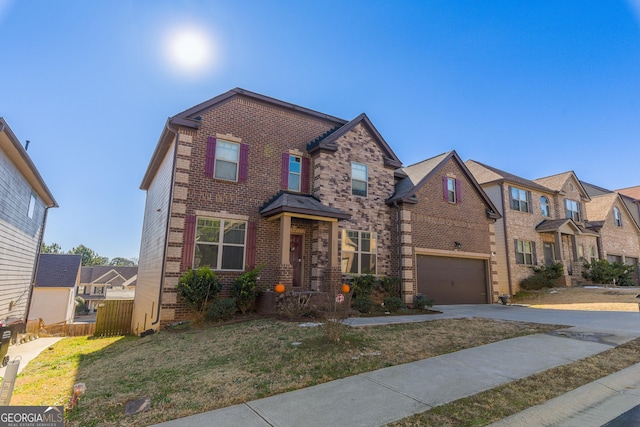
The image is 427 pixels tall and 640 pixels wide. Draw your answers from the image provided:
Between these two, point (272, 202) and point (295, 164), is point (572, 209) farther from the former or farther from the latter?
point (272, 202)

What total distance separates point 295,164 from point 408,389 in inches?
426

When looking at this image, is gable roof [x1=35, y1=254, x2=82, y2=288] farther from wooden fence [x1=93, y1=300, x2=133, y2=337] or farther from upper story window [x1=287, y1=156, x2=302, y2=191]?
upper story window [x1=287, y1=156, x2=302, y2=191]

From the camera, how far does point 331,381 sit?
5211 millimetres

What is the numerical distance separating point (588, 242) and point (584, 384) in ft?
87.7

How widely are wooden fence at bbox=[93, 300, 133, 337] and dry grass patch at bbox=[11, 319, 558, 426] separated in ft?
24.8

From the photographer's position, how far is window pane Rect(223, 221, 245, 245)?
12.2 metres

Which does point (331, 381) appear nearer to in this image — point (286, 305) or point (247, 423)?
point (247, 423)

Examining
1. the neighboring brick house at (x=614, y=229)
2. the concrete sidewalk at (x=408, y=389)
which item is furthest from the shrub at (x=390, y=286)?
the neighboring brick house at (x=614, y=229)

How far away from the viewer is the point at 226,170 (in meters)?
12.7

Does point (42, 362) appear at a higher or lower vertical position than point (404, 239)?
lower

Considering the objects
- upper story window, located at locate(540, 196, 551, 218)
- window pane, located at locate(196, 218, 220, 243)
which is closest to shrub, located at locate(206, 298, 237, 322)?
window pane, located at locate(196, 218, 220, 243)

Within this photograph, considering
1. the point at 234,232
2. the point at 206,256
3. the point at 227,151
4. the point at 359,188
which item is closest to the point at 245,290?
the point at 206,256

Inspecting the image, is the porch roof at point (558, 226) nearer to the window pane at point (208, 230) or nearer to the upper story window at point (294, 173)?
the upper story window at point (294, 173)

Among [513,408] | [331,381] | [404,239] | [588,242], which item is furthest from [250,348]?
[588,242]
